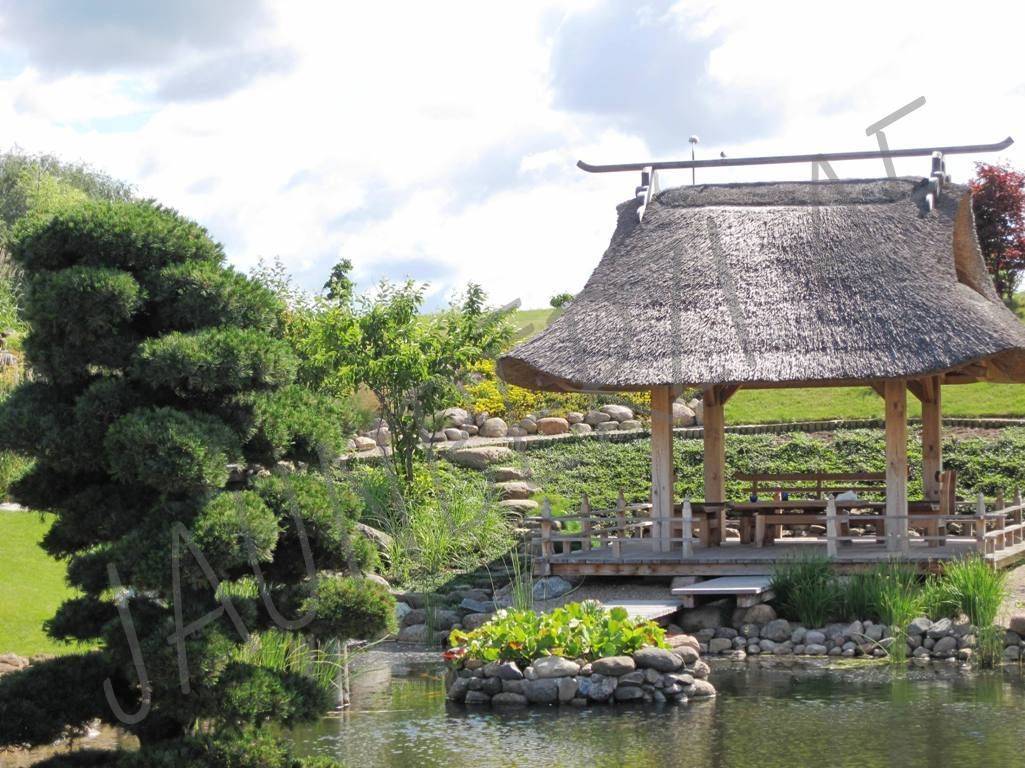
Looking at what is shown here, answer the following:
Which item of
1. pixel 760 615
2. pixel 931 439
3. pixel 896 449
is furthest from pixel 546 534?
pixel 931 439

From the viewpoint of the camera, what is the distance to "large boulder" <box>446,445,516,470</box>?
25281 millimetres

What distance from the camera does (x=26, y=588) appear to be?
43.9 feet

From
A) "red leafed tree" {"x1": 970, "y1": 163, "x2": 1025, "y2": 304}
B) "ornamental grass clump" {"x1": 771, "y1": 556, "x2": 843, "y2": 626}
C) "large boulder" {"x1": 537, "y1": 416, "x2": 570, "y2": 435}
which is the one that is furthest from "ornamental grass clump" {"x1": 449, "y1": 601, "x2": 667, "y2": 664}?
"red leafed tree" {"x1": 970, "y1": 163, "x2": 1025, "y2": 304}

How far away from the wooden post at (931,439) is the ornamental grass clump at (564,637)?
7.84 meters

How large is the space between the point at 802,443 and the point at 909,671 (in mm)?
13154

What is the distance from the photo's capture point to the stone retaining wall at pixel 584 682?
37.6 ft

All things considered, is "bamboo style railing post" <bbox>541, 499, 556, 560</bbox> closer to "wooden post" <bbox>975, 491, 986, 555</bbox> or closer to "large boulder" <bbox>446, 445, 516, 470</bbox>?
"wooden post" <bbox>975, 491, 986, 555</bbox>

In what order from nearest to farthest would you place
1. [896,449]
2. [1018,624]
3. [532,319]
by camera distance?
[1018,624] → [896,449] → [532,319]

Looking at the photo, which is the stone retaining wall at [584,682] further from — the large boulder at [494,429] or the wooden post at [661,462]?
the large boulder at [494,429]

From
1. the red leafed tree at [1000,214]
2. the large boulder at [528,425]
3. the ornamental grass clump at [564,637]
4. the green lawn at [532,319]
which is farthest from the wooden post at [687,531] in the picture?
the green lawn at [532,319]

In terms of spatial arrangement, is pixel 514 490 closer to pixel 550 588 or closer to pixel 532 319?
pixel 550 588

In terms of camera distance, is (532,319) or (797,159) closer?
(797,159)

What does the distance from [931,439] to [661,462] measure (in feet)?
15.4

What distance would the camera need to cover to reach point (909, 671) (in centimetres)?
1258
